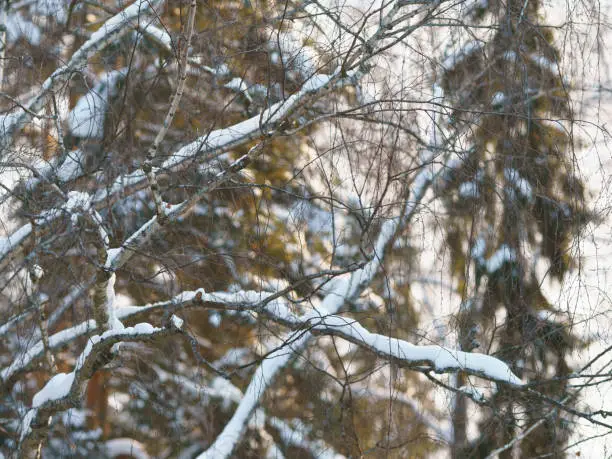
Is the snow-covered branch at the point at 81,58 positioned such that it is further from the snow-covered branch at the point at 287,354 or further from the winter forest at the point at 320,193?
the snow-covered branch at the point at 287,354

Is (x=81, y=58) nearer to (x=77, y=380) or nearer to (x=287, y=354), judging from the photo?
(x=77, y=380)

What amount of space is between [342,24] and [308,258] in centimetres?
468

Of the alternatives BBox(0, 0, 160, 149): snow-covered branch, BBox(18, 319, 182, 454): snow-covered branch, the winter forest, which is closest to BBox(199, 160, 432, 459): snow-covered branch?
the winter forest

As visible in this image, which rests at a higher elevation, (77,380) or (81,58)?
(81,58)

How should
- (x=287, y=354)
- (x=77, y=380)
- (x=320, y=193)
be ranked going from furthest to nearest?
1. (x=287, y=354)
2. (x=320, y=193)
3. (x=77, y=380)

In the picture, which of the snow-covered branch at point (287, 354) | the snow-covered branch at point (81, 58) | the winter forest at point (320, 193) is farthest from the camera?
the snow-covered branch at point (287, 354)

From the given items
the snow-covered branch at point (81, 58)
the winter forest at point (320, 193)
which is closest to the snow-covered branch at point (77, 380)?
the winter forest at point (320, 193)

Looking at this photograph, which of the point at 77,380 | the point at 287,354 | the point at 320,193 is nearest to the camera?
the point at 77,380

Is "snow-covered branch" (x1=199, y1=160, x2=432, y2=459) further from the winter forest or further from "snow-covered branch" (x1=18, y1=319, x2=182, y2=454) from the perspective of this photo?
"snow-covered branch" (x1=18, y1=319, x2=182, y2=454)

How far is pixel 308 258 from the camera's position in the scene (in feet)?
26.9

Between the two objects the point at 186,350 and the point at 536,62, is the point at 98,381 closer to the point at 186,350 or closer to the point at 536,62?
the point at 186,350

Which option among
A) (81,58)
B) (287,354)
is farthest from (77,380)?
(81,58)

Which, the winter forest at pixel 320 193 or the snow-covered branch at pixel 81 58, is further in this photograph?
the snow-covered branch at pixel 81 58

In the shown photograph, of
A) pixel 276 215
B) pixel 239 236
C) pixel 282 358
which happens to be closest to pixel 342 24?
pixel 282 358
